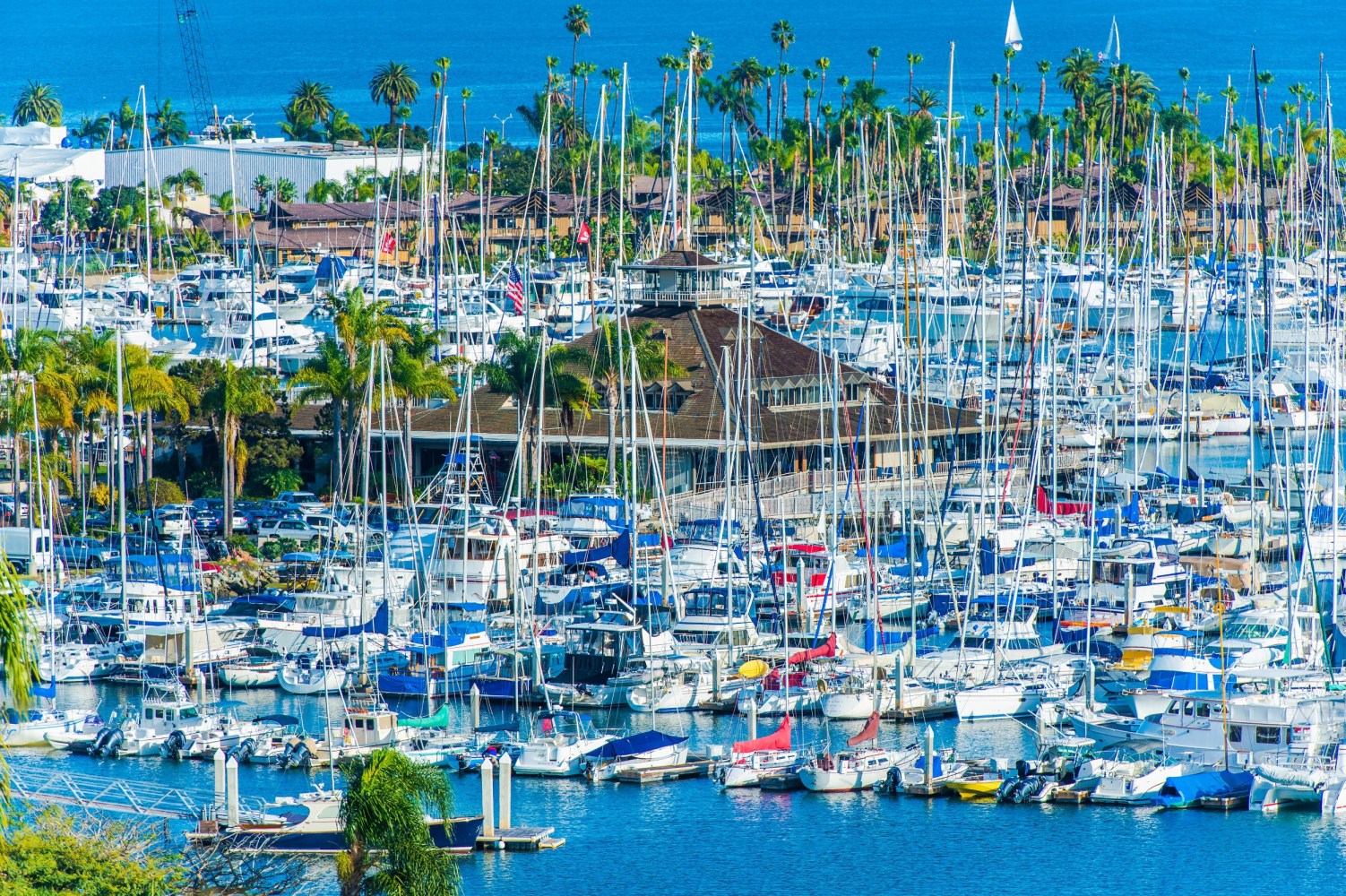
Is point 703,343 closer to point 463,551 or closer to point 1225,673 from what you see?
point 463,551

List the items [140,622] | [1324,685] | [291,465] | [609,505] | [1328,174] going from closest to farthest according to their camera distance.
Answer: [1324,685], [140,622], [609,505], [291,465], [1328,174]

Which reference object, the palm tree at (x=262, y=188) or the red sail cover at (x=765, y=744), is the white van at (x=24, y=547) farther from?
the palm tree at (x=262, y=188)

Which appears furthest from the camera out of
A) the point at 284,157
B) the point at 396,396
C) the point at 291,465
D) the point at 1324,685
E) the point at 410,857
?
the point at 284,157

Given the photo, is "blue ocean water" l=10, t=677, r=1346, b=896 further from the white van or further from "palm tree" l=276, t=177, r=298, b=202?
"palm tree" l=276, t=177, r=298, b=202

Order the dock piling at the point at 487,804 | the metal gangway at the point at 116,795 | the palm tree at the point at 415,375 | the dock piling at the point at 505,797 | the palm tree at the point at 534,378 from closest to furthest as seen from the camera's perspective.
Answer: the dock piling at the point at 487,804
the dock piling at the point at 505,797
the metal gangway at the point at 116,795
the palm tree at the point at 534,378
the palm tree at the point at 415,375

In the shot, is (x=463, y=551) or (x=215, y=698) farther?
(x=463, y=551)

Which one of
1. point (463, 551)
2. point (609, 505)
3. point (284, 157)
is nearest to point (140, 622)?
point (463, 551)

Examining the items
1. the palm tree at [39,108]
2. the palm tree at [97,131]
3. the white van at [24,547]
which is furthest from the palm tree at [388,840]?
the palm tree at [39,108]
